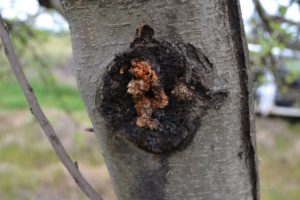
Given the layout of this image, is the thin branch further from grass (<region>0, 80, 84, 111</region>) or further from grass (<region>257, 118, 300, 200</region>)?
grass (<region>0, 80, 84, 111</region>)

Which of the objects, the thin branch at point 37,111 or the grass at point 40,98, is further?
the grass at point 40,98

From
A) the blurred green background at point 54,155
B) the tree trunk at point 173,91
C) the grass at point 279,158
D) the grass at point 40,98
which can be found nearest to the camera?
the tree trunk at point 173,91

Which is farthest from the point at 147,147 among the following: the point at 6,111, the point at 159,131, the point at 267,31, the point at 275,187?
the point at 6,111

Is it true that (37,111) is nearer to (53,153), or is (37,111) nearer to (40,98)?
(53,153)

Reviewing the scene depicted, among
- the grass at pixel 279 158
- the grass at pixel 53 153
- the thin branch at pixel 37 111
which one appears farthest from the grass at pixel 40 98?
the thin branch at pixel 37 111

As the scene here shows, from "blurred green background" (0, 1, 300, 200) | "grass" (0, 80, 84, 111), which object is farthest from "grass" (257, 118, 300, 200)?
"grass" (0, 80, 84, 111)

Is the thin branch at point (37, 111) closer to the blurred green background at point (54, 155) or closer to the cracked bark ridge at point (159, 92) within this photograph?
the cracked bark ridge at point (159, 92)

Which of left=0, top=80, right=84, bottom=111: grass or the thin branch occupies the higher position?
left=0, top=80, right=84, bottom=111: grass
